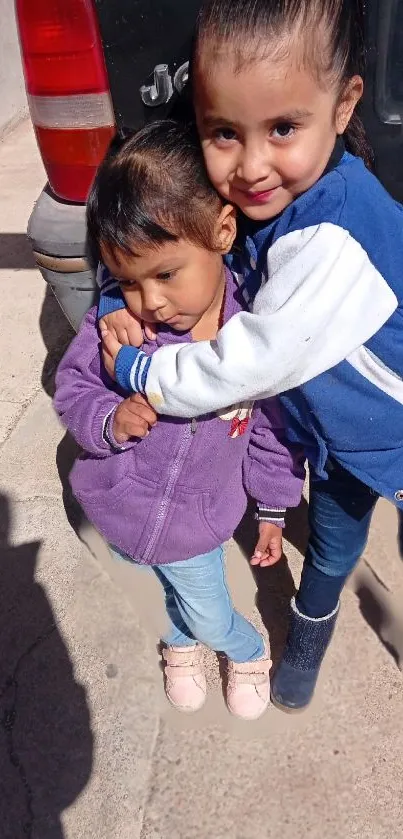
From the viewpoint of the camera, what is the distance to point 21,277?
378 cm

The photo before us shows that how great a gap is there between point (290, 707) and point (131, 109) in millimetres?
1552

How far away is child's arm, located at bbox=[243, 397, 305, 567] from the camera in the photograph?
64.8 inches

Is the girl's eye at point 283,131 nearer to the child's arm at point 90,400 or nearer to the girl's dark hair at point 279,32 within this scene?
the girl's dark hair at point 279,32

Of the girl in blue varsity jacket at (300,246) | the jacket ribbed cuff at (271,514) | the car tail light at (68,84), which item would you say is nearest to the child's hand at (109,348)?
the girl in blue varsity jacket at (300,246)

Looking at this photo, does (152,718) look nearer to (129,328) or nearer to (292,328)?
(129,328)

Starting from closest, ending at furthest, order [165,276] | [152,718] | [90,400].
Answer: [165,276]
[90,400]
[152,718]

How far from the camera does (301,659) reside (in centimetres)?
190

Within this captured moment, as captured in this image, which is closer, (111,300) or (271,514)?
(111,300)

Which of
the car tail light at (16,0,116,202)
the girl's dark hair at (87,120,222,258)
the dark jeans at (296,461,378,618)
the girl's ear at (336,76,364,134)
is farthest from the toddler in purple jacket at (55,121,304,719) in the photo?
the car tail light at (16,0,116,202)

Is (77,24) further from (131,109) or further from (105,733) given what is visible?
(105,733)

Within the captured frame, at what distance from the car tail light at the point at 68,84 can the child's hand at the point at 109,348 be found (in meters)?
0.67

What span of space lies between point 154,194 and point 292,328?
33cm

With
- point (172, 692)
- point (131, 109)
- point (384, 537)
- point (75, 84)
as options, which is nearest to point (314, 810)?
point (172, 692)

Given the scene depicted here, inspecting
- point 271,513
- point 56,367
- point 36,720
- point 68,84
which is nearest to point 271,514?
point 271,513
